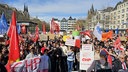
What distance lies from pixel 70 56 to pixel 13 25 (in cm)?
504

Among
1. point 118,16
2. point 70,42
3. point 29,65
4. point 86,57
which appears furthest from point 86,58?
point 118,16

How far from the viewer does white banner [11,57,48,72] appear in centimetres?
710

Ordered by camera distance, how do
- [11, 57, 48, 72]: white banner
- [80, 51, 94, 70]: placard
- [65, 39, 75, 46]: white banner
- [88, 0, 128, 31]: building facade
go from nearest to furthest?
[11, 57, 48, 72]: white banner, [80, 51, 94, 70]: placard, [65, 39, 75, 46]: white banner, [88, 0, 128, 31]: building facade

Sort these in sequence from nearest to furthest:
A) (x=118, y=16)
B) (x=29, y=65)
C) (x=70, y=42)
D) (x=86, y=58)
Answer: (x=29, y=65), (x=86, y=58), (x=70, y=42), (x=118, y=16)

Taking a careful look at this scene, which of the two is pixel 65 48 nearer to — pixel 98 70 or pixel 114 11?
pixel 98 70

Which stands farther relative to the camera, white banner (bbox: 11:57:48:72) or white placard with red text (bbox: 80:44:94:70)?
white placard with red text (bbox: 80:44:94:70)

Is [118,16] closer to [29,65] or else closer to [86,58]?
[86,58]

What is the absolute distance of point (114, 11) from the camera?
141 m

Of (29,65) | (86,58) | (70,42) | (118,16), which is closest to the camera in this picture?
(29,65)

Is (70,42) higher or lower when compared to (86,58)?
higher

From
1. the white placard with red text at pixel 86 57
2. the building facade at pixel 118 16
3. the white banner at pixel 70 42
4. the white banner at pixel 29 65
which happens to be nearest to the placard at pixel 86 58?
the white placard with red text at pixel 86 57

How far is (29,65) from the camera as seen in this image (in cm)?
751

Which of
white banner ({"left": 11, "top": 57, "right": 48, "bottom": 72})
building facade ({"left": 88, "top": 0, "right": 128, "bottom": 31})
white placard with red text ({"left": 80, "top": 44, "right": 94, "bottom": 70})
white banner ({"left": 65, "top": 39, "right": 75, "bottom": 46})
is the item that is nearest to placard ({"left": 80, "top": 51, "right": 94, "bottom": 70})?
white placard with red text ({"left": 80, "top": 44, "right": 94, "bottom": 70})

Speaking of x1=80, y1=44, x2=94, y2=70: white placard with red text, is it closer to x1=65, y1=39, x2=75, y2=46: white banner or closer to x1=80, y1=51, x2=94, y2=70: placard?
x1=80, y1=51, x2=94, y2=70: placard
